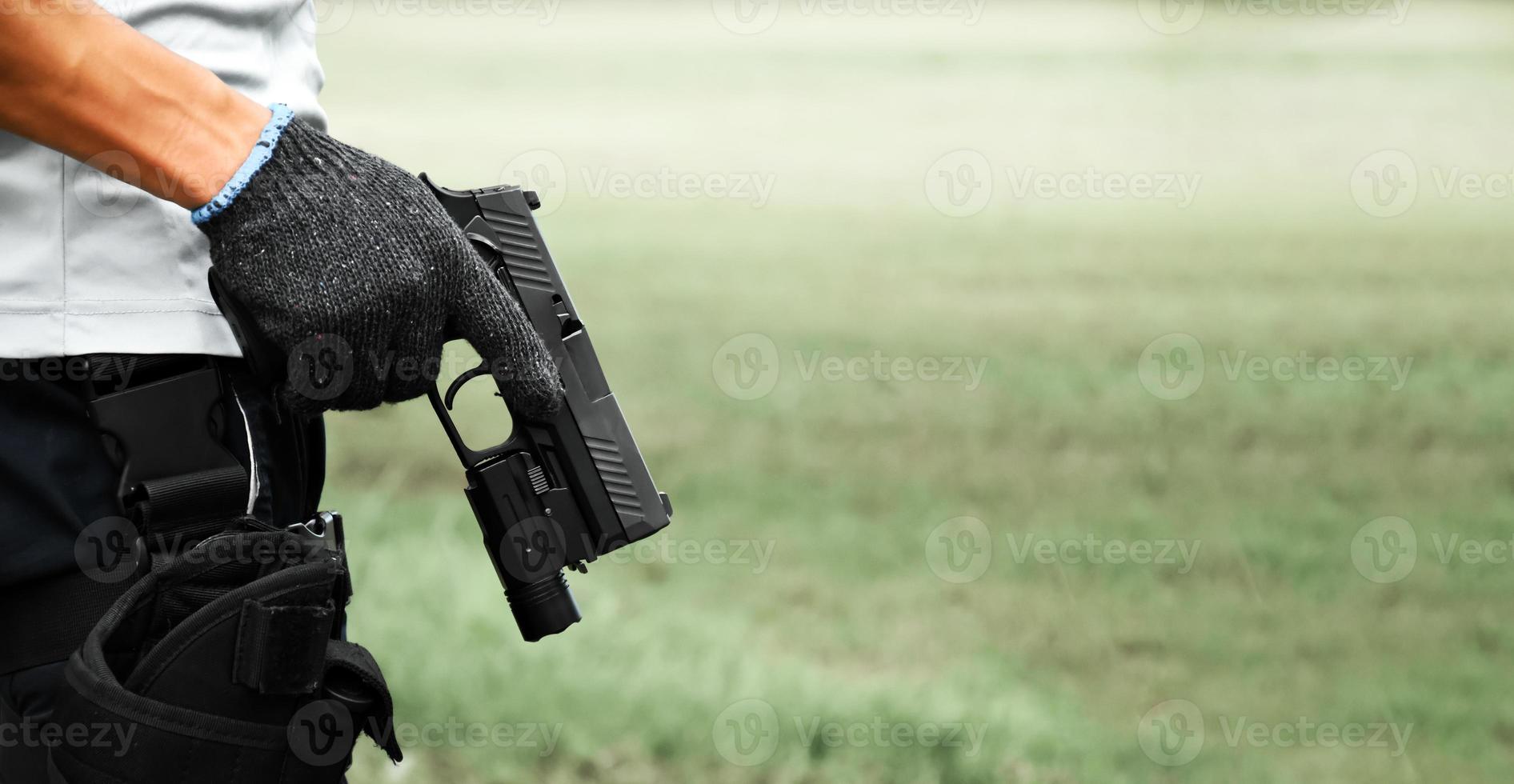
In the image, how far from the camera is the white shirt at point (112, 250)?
1.13 meters

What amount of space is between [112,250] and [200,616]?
35 cm

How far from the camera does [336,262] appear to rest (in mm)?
1158

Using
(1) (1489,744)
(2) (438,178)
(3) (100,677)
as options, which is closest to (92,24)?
(3) (100,677)

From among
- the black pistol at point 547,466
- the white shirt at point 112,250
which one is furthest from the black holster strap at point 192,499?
the black pistol at point 547,466

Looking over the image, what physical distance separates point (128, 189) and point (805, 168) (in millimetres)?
11141

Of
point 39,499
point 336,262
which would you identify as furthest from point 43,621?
point 336,262

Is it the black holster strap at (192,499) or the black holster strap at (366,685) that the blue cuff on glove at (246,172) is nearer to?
the black holster strap at (192,499)

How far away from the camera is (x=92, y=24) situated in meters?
1.06

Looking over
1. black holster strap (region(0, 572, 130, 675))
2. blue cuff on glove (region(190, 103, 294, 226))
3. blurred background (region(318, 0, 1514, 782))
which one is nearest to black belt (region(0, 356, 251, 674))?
black holster strap (region(0, 572, 130, 675))

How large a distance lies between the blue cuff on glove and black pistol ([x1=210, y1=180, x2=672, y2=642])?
442 millimetres

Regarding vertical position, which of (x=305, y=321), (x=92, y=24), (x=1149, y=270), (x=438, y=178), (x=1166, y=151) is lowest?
(x=305, y=321)

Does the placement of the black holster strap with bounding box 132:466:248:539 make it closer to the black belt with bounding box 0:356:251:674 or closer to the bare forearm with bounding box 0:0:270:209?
the black belt with bounding box 0:356:251:674

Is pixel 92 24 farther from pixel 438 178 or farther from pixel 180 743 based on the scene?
pixel 438 178

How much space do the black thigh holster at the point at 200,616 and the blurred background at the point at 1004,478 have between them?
61.8 inches
